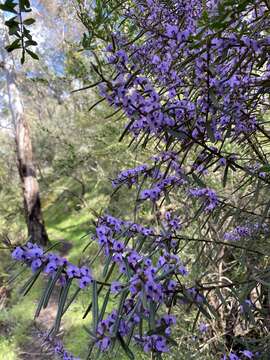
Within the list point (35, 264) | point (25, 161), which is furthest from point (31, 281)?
point (25, 161)

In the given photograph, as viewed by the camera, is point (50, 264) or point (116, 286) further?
point (116, 286)

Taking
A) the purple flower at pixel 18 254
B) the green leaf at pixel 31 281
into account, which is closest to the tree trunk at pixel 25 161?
the green leaf at pixel 31 281

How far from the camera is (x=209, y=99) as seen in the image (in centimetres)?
112

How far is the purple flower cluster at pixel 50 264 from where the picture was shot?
876mm

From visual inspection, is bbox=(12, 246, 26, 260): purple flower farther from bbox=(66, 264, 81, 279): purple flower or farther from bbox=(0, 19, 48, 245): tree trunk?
bbox=(0, 19, 48, 245): tree trunk

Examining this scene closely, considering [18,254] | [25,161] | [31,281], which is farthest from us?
[25,161]

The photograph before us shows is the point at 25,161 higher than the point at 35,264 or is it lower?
higher

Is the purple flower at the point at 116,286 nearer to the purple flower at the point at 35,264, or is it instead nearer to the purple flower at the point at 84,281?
the purple flower at the point at 84,281

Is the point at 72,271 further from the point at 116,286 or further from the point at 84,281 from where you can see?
the point at 116,286

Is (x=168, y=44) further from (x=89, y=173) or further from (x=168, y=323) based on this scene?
(x=89, y=173)

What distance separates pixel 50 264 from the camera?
890 millimetres

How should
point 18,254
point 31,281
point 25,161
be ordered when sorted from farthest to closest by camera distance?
point 25,161 → point 31,281 → point 18,254

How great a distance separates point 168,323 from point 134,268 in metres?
0.19

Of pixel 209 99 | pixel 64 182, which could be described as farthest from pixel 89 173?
pixel 209 99
